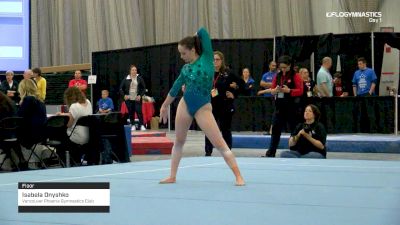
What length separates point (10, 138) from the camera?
775 centimetres

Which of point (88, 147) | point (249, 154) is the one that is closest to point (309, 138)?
point (249, 154)

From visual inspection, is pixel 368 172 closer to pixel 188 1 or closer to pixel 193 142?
pixel 193 142

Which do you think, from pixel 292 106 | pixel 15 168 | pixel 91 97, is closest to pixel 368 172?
pixel 292 106

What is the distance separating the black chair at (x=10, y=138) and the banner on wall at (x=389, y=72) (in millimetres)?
8320

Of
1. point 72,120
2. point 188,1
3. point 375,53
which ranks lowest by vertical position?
point 72,120

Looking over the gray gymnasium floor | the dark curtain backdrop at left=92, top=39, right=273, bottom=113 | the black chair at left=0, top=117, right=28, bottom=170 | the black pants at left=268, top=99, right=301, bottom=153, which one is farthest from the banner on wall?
the black chair at left=0, top=117, right=28, bottom=170

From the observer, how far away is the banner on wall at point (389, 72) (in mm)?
13977

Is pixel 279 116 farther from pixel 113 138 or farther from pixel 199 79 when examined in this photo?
pixel 199 79

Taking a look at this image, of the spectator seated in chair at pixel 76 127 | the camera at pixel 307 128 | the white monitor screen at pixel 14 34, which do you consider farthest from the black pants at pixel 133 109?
the camera at pixel 307 128

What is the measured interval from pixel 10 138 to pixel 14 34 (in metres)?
5.16

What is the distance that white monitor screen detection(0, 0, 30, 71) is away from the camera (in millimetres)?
12336

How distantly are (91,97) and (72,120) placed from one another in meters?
10.1

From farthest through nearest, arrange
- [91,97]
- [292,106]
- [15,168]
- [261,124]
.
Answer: [91,97] < [261,124] < [292,106] < [15,168]

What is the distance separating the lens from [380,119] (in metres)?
12.6
